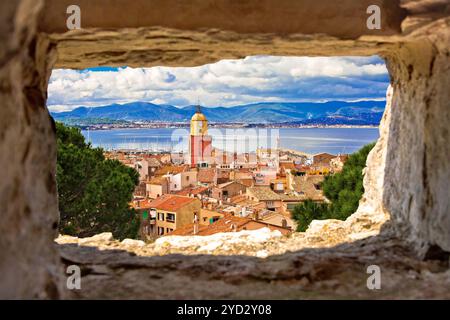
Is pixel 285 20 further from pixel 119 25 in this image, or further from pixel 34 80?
pixel 34 80

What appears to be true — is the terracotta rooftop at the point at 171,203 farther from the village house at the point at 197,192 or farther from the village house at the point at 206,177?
the village house at the point at 206,177

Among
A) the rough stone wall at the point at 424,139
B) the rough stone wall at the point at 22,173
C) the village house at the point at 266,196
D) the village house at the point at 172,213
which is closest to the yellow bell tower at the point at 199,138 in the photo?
the village house at the point at 266,196

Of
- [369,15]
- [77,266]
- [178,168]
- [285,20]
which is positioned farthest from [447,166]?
[178,168]

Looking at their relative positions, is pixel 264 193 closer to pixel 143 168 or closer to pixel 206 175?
pixel 206 175

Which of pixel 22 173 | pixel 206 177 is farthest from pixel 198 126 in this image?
pixel 22 173

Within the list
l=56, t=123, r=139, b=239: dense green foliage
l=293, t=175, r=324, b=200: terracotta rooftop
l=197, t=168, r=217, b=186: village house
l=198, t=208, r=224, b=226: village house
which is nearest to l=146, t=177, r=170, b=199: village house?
l=197, t=168, r=217, b=186: village house
